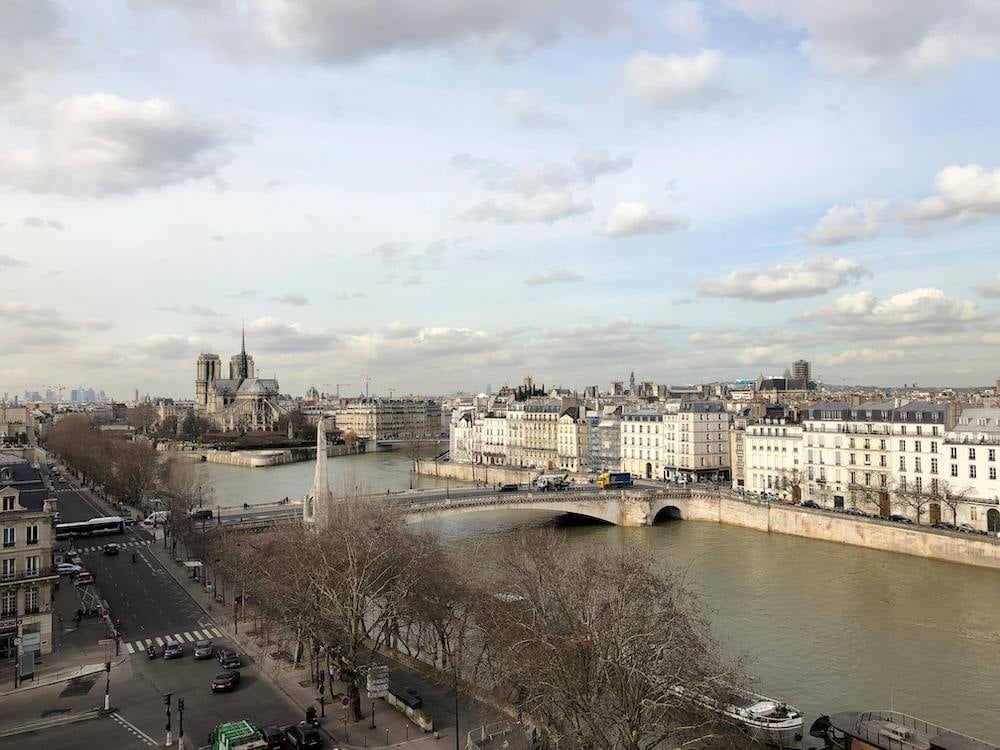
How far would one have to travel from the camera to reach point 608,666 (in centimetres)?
1738

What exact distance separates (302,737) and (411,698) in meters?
3.43

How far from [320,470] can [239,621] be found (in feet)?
29.7

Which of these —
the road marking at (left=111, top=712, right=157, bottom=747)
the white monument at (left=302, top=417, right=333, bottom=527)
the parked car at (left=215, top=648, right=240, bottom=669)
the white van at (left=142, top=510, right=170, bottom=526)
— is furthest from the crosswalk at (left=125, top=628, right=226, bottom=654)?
the white van at (left=142, top=510, right=170, bottom=526)

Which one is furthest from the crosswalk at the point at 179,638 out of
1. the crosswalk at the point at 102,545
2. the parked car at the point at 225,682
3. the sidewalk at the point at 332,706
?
the crosswalk at the point at 102,545

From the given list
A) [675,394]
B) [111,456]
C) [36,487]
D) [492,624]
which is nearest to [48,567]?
[36,487]

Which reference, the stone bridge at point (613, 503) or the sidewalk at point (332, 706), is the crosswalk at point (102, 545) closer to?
the stone bridge at point (613, 503)

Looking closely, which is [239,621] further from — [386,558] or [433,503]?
[433,503]

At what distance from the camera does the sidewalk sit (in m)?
21.1

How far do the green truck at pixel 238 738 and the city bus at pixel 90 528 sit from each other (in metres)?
41.1

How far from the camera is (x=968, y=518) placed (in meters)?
49.6

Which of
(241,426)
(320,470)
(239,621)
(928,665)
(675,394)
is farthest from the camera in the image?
(241,426)

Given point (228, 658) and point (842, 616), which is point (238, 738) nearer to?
point (228, 658)

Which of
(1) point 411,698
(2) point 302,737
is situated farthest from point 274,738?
(1) point 411,698

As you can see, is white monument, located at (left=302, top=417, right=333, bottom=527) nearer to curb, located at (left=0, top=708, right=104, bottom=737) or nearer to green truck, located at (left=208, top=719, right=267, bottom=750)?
curb, located at (left=0, top=708, right=104, bottom=737)
